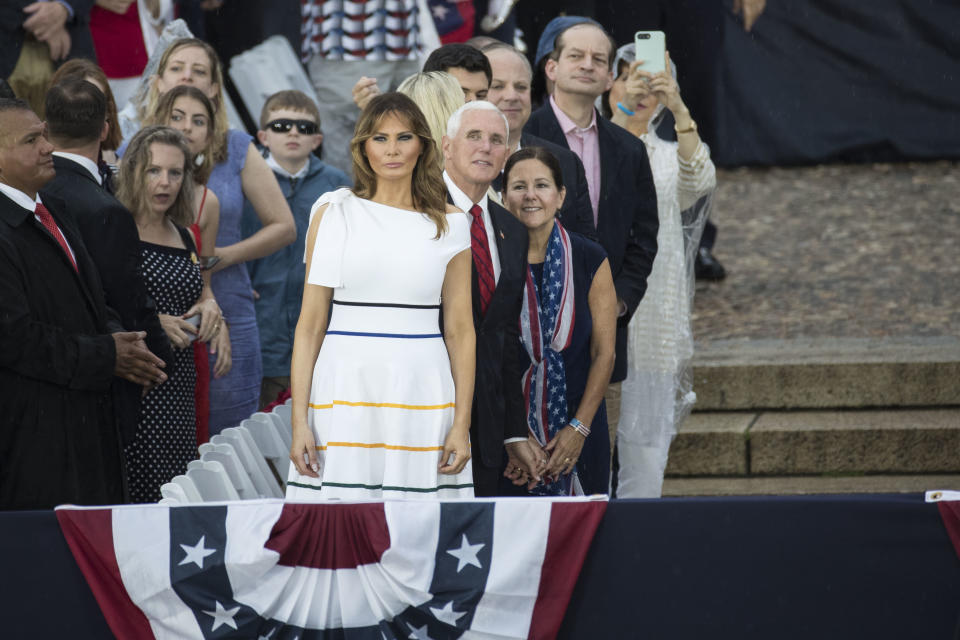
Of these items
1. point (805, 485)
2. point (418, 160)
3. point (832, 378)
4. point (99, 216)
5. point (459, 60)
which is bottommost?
point (805, 485)

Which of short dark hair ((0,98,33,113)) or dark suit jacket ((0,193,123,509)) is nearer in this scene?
dark suit jacket ((0,193,123,509))

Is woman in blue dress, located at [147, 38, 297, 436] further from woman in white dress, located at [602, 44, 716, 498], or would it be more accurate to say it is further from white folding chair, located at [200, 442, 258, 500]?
woman in white dress, located at [602, 44, 716, 498]

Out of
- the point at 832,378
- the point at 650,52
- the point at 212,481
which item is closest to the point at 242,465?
the point at 212,481

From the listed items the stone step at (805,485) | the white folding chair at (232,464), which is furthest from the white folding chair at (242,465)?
the stone step at (805,485)

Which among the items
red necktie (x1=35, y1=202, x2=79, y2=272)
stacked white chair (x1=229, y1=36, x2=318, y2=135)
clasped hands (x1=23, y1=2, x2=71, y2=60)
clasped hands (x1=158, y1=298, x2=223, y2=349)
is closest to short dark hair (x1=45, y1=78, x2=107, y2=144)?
red necktie (x1=35, y1=202, x2=79, y2=272)

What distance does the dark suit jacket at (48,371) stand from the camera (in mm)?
3787

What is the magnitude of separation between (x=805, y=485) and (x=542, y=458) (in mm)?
2514

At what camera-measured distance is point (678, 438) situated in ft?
21.5

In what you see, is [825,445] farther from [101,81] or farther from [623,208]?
[101,81]

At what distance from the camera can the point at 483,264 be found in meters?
4.01

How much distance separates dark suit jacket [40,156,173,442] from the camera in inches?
167

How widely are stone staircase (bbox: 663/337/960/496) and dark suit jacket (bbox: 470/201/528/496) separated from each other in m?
2.53

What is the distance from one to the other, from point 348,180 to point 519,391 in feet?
7.16

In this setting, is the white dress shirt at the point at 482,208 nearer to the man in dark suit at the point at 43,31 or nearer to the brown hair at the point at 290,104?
the brown hair at the point at 290,104
